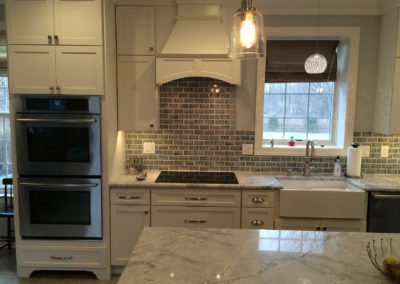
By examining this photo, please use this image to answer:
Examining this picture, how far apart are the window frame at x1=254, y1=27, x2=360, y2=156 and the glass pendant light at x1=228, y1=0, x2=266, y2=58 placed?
1827 millimetres

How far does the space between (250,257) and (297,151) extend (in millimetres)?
2016

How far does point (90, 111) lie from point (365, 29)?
2.82m

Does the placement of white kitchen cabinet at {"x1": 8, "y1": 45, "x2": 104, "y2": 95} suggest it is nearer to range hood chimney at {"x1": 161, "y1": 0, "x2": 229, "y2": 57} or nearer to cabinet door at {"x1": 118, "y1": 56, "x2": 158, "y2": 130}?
cabinet door at {"x1": 118, "y1": 56, "x2": 158, "y2": 130}

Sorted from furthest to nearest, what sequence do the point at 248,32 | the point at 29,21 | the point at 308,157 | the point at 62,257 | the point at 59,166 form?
1. the point at 308,157
2. the point at 62,257
3. the point at 59,166
4. the point at 29,21
5. the point at 248,32

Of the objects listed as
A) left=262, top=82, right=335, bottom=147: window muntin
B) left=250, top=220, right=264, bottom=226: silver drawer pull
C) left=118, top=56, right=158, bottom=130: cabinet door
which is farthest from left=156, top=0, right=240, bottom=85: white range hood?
left=250, top=220, right=264, bottom=226: silver drawer pull

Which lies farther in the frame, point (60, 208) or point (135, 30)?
point (135, 30)

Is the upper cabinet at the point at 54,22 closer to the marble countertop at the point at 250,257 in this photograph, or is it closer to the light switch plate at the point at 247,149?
the light switch plate at the point at 247,149

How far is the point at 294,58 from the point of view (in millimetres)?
3160

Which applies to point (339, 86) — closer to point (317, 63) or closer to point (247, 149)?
point (317, 63)

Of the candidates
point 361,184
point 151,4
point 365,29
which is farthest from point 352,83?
point 151,4

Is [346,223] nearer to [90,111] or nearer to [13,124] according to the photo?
[90,111]

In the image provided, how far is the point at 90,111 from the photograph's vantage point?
102 inches

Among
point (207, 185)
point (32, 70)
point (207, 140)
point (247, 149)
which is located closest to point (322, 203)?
point (247, 149)

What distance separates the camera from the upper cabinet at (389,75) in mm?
2737
